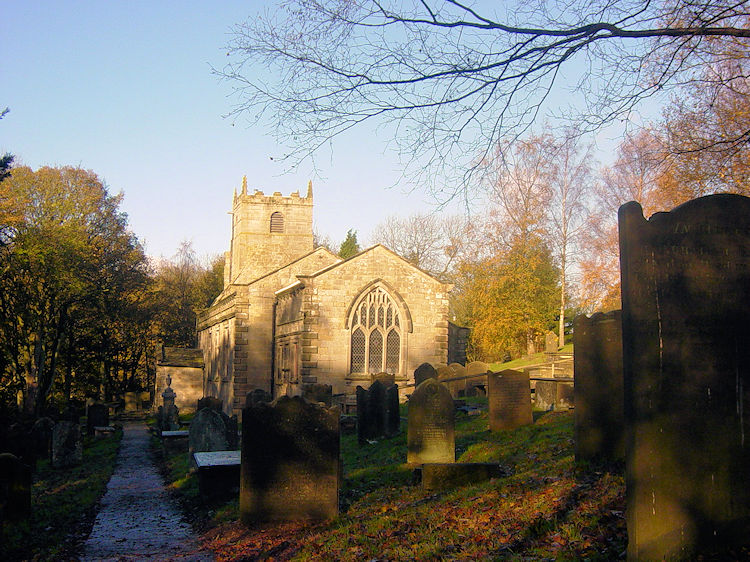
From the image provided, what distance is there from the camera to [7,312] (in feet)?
104

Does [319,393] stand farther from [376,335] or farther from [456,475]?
[456,475]

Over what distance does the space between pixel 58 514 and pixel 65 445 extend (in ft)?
23.5

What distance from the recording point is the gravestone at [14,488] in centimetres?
894

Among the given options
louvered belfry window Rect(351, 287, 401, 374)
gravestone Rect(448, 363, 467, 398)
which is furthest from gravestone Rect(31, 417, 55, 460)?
louvered belfry window Rect(351, 287, 401, 374)

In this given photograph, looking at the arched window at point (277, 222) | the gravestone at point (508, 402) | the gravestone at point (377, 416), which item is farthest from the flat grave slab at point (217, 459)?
the arched window at point (277, 222)

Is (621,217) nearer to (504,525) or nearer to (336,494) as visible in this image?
(504,525)

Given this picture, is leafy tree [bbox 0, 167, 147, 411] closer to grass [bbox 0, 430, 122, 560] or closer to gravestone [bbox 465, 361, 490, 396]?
grass [bbox 0, 430, 122, 560]

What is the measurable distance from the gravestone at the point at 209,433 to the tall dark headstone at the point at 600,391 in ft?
25.1

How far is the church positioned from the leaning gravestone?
72.1 feet

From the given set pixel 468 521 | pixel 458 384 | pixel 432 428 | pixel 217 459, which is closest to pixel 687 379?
pixel 468 521

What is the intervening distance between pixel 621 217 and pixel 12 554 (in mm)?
7189

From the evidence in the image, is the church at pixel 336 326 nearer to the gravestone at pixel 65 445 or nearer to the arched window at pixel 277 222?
the arched window at pixel 277 222

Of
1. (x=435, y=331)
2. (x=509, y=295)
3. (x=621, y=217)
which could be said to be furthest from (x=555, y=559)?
(x=509, y=295)

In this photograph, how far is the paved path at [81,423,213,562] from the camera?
774 centimetres
